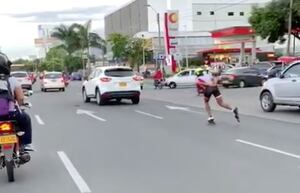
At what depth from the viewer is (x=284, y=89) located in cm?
1884

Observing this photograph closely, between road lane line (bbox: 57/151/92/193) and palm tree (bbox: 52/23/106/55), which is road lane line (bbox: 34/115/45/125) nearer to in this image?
road lane line (bbox: 57/151/92/193)

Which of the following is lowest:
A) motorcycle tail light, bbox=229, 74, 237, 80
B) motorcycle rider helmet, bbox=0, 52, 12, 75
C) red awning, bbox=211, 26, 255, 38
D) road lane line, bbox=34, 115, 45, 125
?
motorcycle tail light, bbox=229, 74, 237, 80

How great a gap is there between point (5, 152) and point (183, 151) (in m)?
3.75

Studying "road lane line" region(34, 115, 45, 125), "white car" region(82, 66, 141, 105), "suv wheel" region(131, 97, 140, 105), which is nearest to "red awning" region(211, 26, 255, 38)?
"suv wheel" region(131, 97, 140, 105)

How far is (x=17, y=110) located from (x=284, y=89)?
11884mm

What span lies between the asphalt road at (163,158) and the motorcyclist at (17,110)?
0.60 meters

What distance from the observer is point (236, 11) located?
119 m

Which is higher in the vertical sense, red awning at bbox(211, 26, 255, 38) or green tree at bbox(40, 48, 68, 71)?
red awning at bbox(211, 26, 255, 38)

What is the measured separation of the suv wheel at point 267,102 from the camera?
1958cm

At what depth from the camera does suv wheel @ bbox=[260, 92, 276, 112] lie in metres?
19.6

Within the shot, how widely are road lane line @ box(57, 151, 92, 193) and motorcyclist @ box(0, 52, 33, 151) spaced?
80 cm

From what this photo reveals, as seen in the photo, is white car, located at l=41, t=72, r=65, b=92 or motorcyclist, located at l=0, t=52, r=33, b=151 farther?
white car, located at l=41, t=72, r=65, b=92

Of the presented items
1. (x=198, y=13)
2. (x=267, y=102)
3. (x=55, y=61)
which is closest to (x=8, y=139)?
(x=267, y=102)

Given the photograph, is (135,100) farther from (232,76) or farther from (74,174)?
(74,174)
